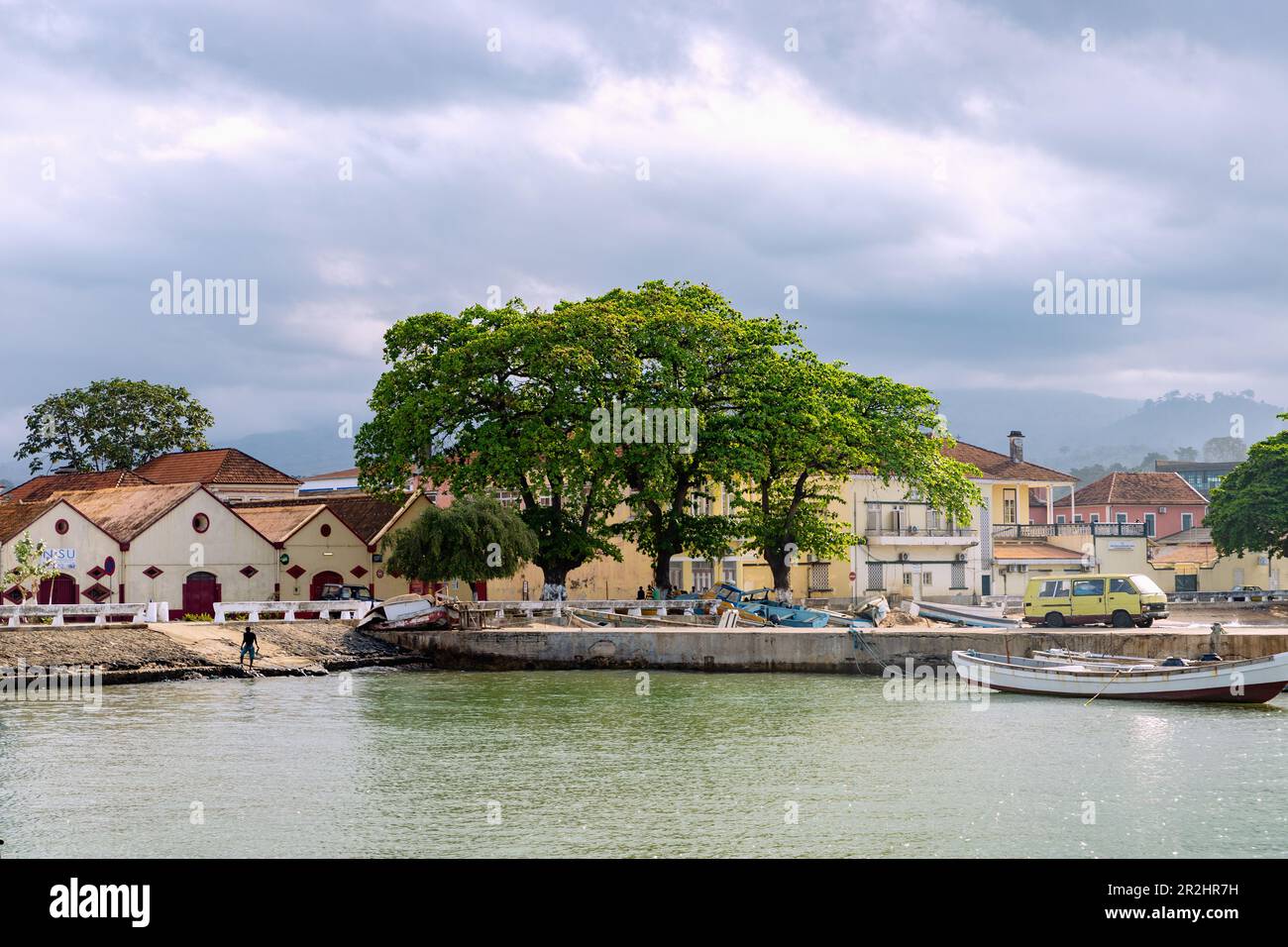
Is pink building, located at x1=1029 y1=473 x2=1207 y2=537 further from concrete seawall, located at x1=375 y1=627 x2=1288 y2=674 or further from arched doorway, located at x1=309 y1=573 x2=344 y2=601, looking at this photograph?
concrete seawall, located at x1=375 y1=627 x2=1288 y2=674

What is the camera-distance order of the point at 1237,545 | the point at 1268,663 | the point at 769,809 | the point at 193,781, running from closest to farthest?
the point at 769,809
the point at 193,781
the point at 1268,663
the point at 1237,545

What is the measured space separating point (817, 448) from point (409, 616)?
54.9 ft

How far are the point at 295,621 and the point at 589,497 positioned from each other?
1203cm

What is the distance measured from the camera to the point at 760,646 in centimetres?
4462

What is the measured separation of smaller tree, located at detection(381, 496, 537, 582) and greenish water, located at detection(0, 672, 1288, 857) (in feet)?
42.1

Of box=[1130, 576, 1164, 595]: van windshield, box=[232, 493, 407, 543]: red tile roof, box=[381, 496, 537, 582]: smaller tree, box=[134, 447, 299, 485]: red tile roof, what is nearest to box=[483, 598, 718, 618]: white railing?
box=[381, 496, 537, 582]: smaller tree

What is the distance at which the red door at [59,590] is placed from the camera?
181 feet

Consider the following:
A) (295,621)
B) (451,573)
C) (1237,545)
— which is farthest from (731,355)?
(1237,545)

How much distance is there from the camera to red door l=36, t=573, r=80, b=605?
181ft

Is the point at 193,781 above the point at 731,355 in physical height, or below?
below

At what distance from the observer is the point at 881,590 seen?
7156cm
